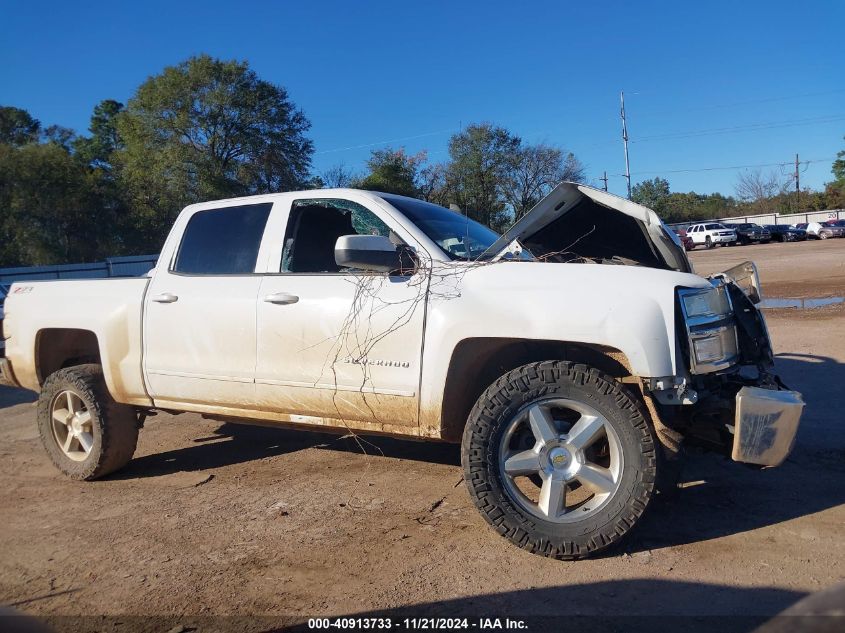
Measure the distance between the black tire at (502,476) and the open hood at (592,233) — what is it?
85 cm

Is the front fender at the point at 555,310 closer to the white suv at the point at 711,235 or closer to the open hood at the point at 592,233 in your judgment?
the open hood at the point at 592,233

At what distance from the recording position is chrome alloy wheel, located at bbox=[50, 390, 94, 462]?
5.18 m

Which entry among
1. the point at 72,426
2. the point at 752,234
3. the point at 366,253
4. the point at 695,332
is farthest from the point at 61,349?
the point at 752,234

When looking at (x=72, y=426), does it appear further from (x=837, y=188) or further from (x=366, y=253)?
(x=837, y=188)

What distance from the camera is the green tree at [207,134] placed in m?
31.0

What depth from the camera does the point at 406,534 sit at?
388cm

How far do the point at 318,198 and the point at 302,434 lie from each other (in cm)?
260

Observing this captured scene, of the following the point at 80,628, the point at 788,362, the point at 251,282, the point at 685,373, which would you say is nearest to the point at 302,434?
the point at 251,282

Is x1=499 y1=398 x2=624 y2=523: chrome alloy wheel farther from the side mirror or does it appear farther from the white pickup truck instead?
the side mirror

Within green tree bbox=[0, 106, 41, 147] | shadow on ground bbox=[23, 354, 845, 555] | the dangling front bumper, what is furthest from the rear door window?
green tree bbox=[0, 106, 41, 147]

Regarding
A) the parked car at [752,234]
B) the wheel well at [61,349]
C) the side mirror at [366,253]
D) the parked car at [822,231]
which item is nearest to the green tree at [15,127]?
the wheel well at [61,349]

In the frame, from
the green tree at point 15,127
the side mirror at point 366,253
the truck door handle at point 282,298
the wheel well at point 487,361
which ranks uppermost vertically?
the green tree at point 15,127

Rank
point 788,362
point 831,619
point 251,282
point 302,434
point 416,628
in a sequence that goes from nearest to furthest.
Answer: point 831,619
point 416,628
point 251,282
point 302,434
point 788,362

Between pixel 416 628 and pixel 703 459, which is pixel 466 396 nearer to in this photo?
pixel 416 628
